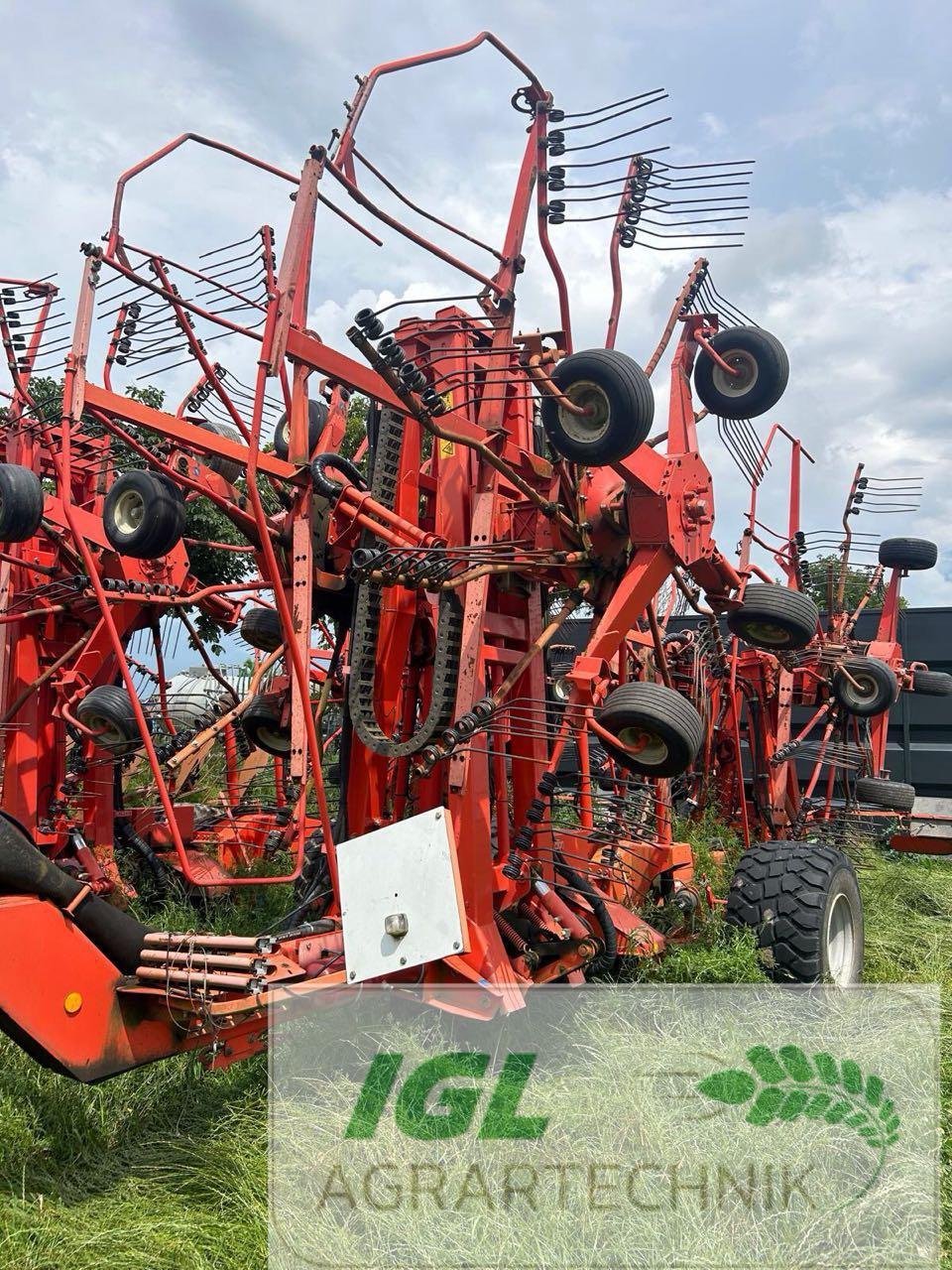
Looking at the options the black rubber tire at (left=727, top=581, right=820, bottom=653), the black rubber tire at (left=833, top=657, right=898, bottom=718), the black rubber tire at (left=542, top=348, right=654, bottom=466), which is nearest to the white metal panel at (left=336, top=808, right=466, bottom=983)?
the black rubber tire at (left=542, top=348, right=654, bottom=466)

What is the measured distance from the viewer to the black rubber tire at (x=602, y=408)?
344 centimetres

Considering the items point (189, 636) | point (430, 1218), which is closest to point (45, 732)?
point (189, 636)

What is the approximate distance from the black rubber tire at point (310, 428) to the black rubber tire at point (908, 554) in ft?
17.6

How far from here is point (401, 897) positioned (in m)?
2.87

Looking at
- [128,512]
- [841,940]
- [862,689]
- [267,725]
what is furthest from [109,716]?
[862,689]

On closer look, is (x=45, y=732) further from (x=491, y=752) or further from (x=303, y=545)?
(x=491, y=752)

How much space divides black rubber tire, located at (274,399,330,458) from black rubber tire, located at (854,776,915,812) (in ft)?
16.1

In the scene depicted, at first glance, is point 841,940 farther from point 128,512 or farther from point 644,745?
point 128,512

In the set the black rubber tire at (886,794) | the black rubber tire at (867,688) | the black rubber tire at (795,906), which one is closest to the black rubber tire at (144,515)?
the black rubber tire at (795,906)

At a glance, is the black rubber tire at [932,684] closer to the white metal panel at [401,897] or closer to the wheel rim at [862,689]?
the wheel rim at [862,689]

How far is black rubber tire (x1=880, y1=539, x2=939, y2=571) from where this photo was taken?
28.2 feet

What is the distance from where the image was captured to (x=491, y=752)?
3902 millimetres

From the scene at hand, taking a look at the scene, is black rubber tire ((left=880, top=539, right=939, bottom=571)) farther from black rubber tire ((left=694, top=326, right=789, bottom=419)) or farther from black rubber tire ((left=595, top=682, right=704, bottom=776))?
black rubber tire ((left=595, top=682, right=704, bottom=776))

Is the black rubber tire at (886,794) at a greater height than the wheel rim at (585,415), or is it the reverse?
the wheel rim at (585,415)
